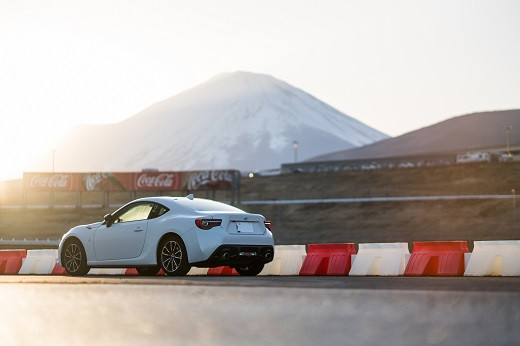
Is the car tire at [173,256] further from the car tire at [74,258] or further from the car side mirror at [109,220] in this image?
the car tire at [74,258]

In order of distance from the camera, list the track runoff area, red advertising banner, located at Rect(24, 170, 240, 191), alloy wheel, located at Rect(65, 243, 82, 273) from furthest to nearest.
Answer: red advertising banner, located at Rect(24, 170, 240, 191)
alloy wheel, located at Rect(65, 243, 82, 273)
the track runoff area

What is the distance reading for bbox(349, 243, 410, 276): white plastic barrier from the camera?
1708cm

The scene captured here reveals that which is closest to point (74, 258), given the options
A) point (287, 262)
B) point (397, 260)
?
point (287, 262)

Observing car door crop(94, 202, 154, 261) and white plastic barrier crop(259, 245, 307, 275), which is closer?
car door crop(94, 202, 154, 261)

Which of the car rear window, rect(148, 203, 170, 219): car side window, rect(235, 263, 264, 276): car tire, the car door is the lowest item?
rect(235, 263, 264, 276): car tire

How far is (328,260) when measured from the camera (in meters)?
18.0

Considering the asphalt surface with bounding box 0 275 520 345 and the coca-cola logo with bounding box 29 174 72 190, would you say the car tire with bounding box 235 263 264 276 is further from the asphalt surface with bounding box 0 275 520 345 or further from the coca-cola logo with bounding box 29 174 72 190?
the coca-cola logo with bounding box 29 174 72 190

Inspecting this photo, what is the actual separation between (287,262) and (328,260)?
0.94 m

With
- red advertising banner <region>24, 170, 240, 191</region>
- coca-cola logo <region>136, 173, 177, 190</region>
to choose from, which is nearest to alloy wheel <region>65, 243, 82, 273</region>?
red advertising banner <region>24, 170, 240, 191</region>

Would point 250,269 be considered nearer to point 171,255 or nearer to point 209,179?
point 171,255

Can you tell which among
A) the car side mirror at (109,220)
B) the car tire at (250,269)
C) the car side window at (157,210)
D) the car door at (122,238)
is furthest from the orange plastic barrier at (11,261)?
the car tire at (250,269)

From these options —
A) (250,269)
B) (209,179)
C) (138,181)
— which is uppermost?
(209,179)

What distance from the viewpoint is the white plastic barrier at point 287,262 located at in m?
18.4

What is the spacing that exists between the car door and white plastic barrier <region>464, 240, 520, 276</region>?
5.71 metres
